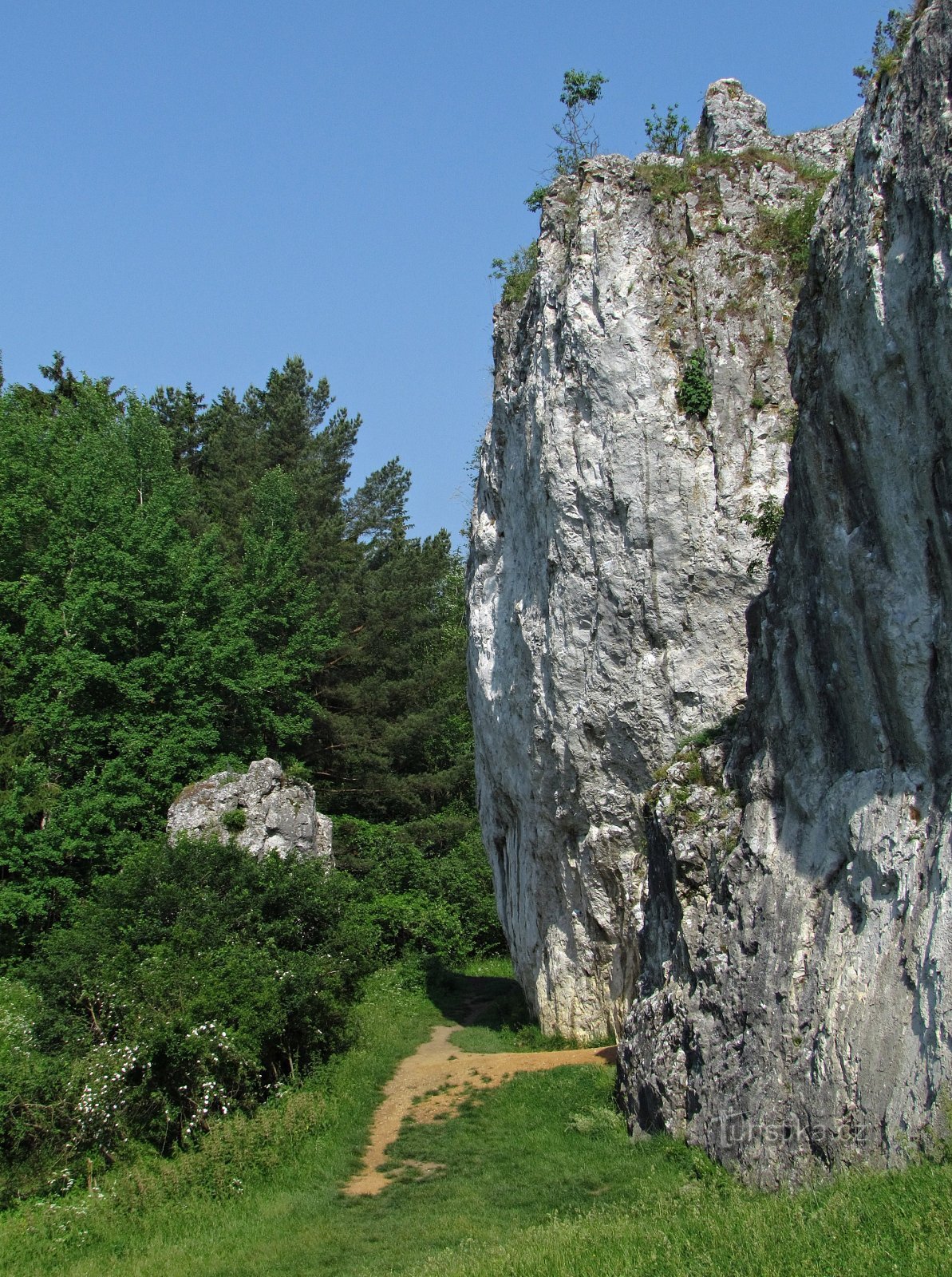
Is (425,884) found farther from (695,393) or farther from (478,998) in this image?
(695,393)

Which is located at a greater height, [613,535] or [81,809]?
[613,535]

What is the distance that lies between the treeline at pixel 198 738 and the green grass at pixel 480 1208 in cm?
123

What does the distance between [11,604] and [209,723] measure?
218 inches

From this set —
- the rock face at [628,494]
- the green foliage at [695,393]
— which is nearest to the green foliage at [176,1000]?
the rock face at [628,494]

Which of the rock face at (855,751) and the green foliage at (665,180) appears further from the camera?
the green foliage at (665,180)

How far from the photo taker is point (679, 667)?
15.3m

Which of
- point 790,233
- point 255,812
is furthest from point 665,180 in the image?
point 255,812

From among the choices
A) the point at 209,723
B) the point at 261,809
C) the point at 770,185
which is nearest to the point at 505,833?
the point at 261,809

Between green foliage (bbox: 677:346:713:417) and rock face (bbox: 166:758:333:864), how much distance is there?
33.6 feet

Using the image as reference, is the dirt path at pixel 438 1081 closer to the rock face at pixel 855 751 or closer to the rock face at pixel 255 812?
the rock face at pixel 855 751

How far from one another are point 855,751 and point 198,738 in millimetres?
19496

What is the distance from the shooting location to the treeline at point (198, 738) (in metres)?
14.0

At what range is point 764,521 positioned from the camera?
14422 millimetres

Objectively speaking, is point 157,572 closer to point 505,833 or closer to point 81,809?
point 81,809
